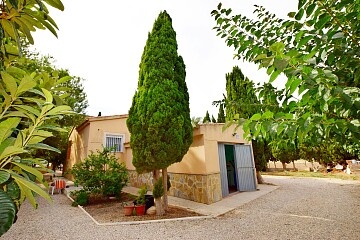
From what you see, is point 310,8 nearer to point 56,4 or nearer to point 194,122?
point 56,4

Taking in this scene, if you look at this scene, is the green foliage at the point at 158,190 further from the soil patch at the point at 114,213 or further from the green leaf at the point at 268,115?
the green leaf at the point at 268,115

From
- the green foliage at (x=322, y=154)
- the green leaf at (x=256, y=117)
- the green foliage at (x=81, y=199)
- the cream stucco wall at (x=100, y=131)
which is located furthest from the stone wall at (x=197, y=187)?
the green foliage at (x=322, y=154)

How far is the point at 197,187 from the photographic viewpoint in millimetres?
9477

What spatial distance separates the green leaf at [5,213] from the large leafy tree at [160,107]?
6.70m

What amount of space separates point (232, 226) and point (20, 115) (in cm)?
639

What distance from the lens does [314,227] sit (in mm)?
5777

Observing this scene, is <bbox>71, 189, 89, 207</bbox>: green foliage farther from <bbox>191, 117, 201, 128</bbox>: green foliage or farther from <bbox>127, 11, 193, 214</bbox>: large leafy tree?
<bbox>191, 117, 201, 128</bbox>: green foliage

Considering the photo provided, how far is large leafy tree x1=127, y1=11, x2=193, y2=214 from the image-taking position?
751cm

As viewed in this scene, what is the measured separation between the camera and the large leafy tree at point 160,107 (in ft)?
24.6

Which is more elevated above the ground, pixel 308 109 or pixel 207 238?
pixel 308 109

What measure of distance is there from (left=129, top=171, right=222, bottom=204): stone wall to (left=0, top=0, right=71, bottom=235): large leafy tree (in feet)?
28.0

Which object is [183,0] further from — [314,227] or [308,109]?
[314,227]

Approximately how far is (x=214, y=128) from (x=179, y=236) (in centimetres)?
581

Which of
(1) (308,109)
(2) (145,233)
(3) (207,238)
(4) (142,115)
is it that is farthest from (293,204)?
(1) (308,109)
